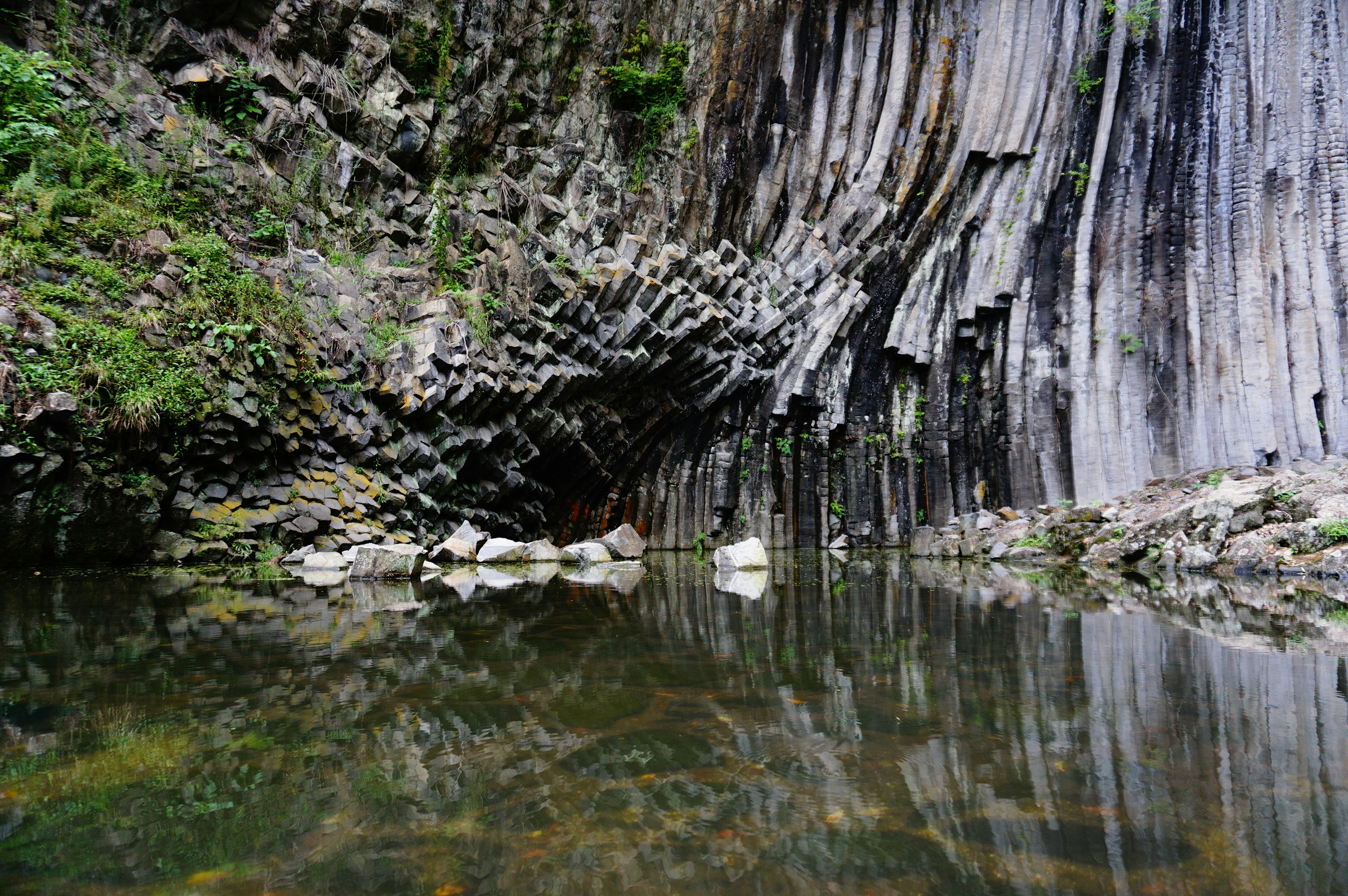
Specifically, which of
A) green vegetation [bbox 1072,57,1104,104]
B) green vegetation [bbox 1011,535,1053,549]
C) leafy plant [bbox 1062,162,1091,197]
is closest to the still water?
green vegetation [bbox 1011,535,1053,549]

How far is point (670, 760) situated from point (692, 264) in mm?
12647

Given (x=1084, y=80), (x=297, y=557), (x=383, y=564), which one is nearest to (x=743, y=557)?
(x=383, y=564)

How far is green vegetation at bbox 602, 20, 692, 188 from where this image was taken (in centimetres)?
1475

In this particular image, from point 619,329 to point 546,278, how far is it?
5.08 feet

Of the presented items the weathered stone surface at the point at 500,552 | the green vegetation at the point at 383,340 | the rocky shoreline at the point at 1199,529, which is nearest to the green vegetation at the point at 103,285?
the green vegetation at the point at 383,340

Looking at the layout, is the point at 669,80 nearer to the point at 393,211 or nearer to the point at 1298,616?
the point at 393,211

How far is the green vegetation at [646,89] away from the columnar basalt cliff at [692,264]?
6cm

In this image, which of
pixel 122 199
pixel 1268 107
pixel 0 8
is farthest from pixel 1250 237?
pixel 0 8

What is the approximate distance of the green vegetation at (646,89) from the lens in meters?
14.8

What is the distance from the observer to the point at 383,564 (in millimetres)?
7113

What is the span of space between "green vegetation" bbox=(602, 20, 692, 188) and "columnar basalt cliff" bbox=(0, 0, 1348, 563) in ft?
0.21

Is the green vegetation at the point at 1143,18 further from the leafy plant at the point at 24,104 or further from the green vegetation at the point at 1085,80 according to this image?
the leafy plant at the point at 24,104

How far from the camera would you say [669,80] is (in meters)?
15.0

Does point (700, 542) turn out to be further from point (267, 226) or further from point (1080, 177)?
point (1080, 177)
